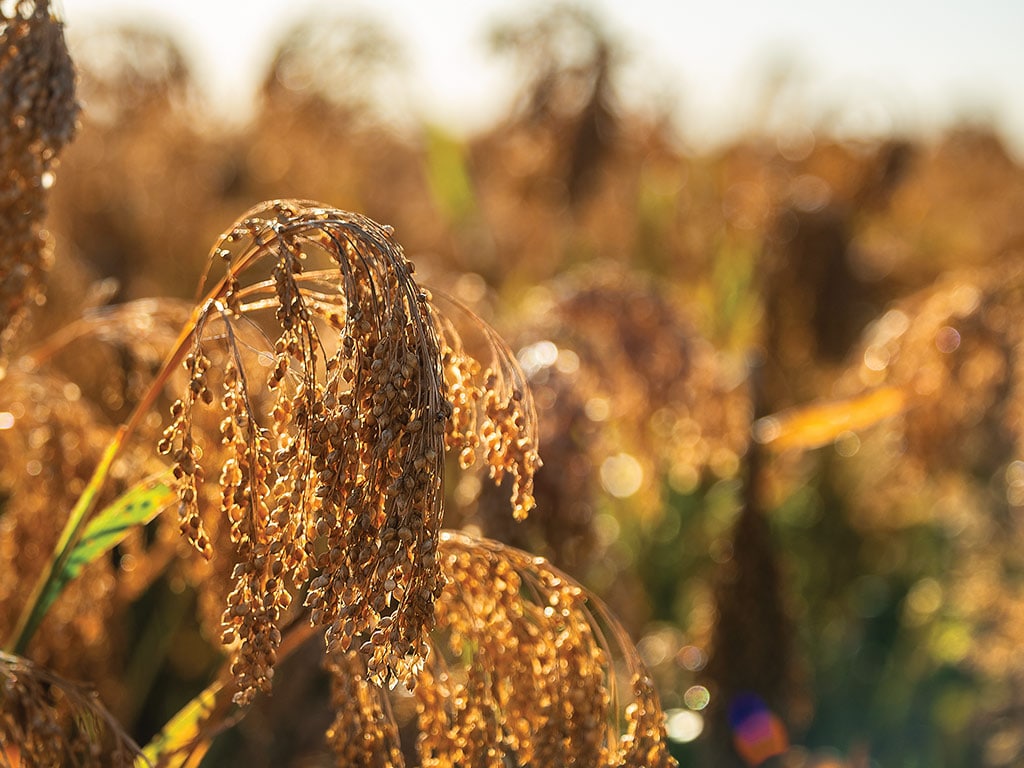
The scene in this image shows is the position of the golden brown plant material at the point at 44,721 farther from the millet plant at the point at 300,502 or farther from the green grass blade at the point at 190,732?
the green grass blade at the point at 190,732

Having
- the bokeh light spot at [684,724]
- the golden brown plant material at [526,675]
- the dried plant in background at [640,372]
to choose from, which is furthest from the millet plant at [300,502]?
the bokeh light spot at [684,724]

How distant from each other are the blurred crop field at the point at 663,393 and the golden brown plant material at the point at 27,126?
2.9 inches

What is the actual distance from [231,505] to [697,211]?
211 inches

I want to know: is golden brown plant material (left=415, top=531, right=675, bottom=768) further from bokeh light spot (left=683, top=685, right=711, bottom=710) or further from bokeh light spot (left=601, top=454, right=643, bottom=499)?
bokeh light spot (left=601, top=454, right=643, bottom=499)

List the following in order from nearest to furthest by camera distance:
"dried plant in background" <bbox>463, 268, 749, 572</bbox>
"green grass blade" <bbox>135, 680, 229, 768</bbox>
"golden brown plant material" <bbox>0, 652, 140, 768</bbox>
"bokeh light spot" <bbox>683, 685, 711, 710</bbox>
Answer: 1. "golden brown plant material" <bbox>0, 652, 140, 768</bbox>
2. "green grass blade" <bbox>135, 680, 229, 768</bbox>
3. "dried plant in background" <bbox>463, 268, 749, 572</bbox>
4. "bokeh light spot" <bbox>683, 685, 711, 710</bbox>

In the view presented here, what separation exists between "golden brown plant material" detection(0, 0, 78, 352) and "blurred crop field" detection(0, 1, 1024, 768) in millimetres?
74

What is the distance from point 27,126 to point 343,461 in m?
0.96

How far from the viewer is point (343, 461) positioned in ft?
4.63

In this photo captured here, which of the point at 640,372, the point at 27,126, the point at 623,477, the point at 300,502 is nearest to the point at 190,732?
the point at 300,502

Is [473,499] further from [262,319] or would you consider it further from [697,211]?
[697,211]

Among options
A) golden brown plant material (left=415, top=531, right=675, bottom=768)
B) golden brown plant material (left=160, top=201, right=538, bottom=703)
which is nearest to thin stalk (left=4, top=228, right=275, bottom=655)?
golden brown plant material (left=160, top=201, right=538, bottom=703)

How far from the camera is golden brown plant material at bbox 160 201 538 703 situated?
1.40 meters

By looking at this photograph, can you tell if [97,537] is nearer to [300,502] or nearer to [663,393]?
[300,502]

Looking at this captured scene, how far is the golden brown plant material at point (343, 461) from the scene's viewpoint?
140cm
